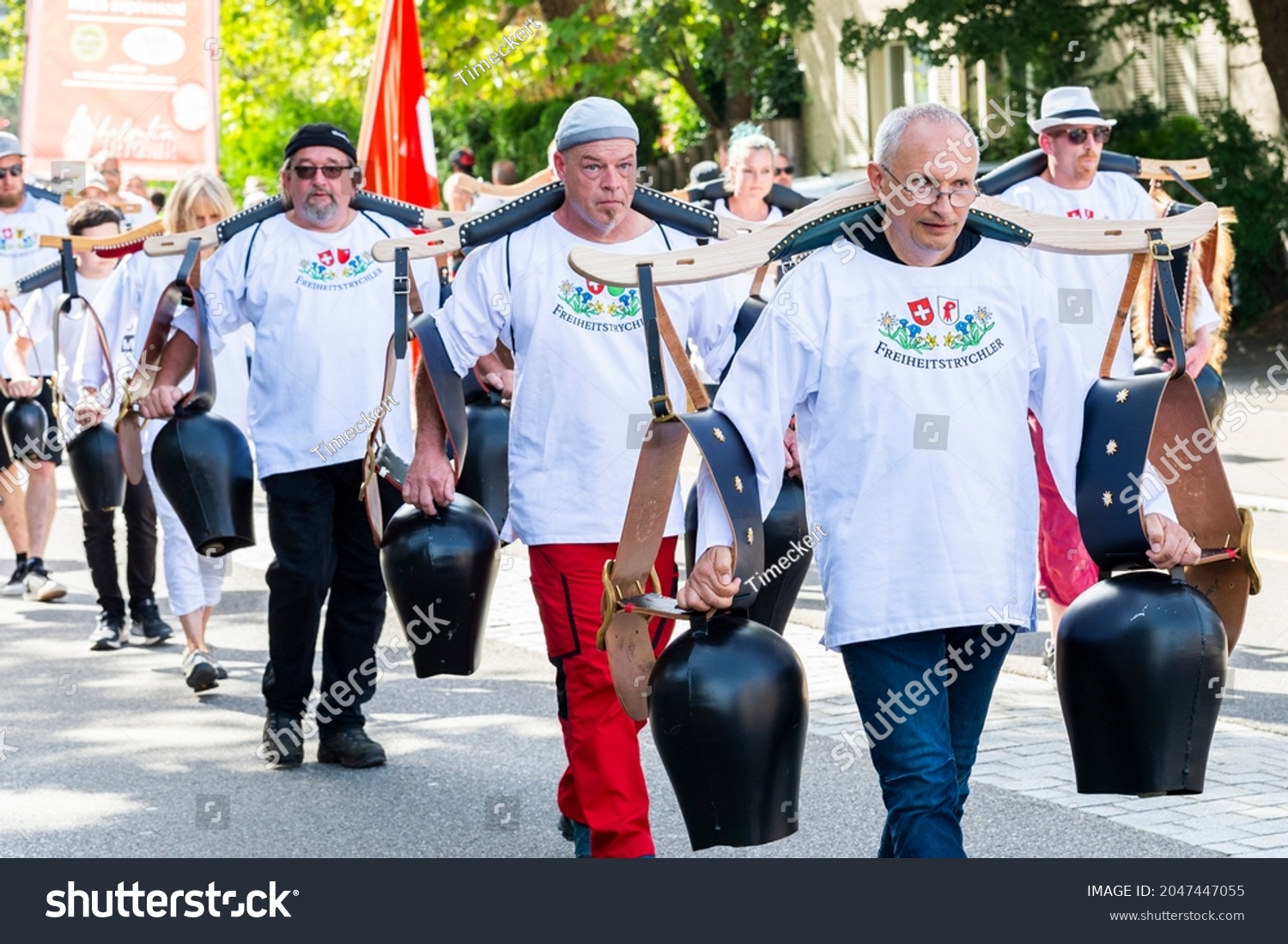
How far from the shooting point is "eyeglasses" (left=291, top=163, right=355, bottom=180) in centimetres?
666

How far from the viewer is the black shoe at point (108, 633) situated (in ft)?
30.4

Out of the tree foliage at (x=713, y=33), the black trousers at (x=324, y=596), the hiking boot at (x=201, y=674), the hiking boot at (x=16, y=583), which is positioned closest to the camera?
the black trousers at (x=324, y=596)

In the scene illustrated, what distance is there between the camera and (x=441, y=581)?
534 cm

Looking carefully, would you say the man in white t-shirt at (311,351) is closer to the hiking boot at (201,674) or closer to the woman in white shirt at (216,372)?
the woman in white shirt at (216,372)

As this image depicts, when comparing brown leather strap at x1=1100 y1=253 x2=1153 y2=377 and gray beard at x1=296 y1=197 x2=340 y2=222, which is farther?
gray beard at x1=296 y1=197 x2=340 y2=222

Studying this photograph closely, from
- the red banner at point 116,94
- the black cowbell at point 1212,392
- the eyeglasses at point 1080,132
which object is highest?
the red banner at point 116,94

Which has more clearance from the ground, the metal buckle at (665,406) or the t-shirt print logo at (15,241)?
the t-shirt print logo at (15,241)

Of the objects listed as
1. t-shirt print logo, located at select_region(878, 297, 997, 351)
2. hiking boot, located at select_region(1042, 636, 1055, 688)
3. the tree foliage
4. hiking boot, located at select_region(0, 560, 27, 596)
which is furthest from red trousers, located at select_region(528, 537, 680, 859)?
the tree foliage

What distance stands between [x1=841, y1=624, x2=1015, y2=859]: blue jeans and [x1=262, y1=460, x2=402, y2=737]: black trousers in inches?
114

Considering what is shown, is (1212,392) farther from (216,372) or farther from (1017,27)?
(1017,27)

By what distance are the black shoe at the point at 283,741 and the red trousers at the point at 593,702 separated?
1.85m

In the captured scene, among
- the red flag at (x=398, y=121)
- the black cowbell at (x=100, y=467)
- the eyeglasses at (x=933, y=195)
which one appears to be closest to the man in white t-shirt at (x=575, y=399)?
the eyeglasses at (x=933, y=195)

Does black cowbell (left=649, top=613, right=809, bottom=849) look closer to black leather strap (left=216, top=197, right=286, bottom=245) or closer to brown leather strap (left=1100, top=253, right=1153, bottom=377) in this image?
brown leather strap (left=1100, top=253, right=1153, bottom=377)

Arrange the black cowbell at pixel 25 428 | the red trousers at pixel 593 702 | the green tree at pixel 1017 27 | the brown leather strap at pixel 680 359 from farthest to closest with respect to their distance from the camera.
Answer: the green tree at pixel 1017 27 → the black cowbell at pixel 25 428 → the red trousers at pixel 593 702 → the brown leather strap at pixel 680 359
